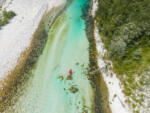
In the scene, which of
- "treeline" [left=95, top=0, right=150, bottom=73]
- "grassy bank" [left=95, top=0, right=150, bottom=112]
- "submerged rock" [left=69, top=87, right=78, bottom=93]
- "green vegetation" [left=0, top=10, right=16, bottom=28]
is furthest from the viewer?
"green vegetation" [left=0, top=10, right=16, bottom=28]

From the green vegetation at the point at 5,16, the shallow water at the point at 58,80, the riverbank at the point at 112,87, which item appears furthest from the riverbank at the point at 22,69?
the riverbank at the point at 112,87

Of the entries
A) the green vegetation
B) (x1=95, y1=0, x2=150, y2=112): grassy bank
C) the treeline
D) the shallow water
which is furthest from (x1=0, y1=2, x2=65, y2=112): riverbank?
the treeline

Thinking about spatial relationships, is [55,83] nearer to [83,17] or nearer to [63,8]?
[83,17]

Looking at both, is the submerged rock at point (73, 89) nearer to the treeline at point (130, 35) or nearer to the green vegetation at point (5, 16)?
the treeline at point (130, 35)

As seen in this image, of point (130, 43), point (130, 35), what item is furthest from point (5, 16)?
point (130, 43)

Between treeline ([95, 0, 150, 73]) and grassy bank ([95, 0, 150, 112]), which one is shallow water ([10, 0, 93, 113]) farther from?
treeline ([95, 0, 150, 73])

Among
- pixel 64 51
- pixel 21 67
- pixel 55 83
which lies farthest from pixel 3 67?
pixel 64 51

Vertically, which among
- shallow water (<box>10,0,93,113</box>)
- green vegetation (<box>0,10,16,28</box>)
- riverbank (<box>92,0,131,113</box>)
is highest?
green vegetation (<box>0,10,16,28</box>)

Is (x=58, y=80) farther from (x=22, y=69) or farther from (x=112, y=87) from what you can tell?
(x=112, y=87)
